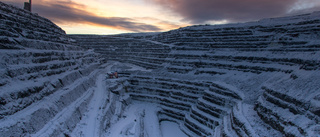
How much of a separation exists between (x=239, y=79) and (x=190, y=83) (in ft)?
13.8

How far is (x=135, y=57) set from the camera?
2794 centimetres

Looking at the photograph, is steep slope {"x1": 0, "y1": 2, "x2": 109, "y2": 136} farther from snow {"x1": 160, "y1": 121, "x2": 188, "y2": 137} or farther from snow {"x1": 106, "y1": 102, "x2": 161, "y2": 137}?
snow {"x1": 160, "y1": 121, "x2": 188, "y2": 137}

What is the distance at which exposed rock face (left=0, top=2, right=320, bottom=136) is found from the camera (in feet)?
25.2

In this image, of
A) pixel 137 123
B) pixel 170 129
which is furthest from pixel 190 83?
pixel 137 123

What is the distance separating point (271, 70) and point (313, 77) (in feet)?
15.2

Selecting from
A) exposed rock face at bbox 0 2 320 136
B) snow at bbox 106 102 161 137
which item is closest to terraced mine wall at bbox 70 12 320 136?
exposed rock face at bbox 0 2 320 136

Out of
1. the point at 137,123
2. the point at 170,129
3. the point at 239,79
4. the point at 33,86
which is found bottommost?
the point at 170,129

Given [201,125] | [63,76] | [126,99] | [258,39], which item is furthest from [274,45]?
[63,76]

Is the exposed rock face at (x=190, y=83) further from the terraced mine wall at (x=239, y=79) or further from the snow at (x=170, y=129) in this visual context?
the snow at (x=170, y=129)

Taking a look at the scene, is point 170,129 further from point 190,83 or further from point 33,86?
point 33,86

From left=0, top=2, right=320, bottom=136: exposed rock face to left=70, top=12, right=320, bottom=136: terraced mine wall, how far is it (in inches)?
2.2

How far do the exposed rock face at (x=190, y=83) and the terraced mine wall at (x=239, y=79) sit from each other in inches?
2.2

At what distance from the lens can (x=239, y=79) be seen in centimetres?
1370

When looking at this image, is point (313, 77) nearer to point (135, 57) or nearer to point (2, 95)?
point (2, 95)
